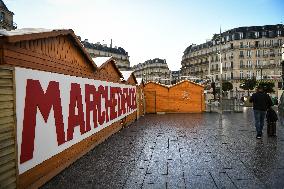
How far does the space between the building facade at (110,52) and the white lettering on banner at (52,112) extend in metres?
64.1

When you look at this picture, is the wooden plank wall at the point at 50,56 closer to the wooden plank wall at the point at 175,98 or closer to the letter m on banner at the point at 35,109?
the letter m on banner at the point at 35,109

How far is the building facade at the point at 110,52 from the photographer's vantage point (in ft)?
250

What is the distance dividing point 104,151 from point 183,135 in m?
4.65

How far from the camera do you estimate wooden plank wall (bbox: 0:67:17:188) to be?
16.7 ft

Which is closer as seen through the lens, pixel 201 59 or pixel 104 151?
pixel 104 151

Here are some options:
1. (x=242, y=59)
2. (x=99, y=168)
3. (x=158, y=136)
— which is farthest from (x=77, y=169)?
(x=242, y=59)

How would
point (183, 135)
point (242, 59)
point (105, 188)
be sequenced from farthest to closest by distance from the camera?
point (242, 59) < point (183, 135) < point (105, 188)

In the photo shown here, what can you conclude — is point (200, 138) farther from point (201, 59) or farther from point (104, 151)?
point (201, 59)

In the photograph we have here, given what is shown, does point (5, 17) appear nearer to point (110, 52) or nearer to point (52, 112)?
point (110, 52)

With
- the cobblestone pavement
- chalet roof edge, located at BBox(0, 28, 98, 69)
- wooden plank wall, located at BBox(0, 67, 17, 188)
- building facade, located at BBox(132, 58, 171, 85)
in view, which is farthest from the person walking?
building facade, located at BBox(132, 58, 171, 85)

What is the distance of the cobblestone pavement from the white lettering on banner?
794 millimetres

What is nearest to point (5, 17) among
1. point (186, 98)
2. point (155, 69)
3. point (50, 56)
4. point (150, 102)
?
point (150, 102)

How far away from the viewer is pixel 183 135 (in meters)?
13.5

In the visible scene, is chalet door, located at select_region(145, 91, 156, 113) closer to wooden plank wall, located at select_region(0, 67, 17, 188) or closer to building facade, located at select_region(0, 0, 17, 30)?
wooden plank wall, located at select_region(0, 67, 17, 188)
